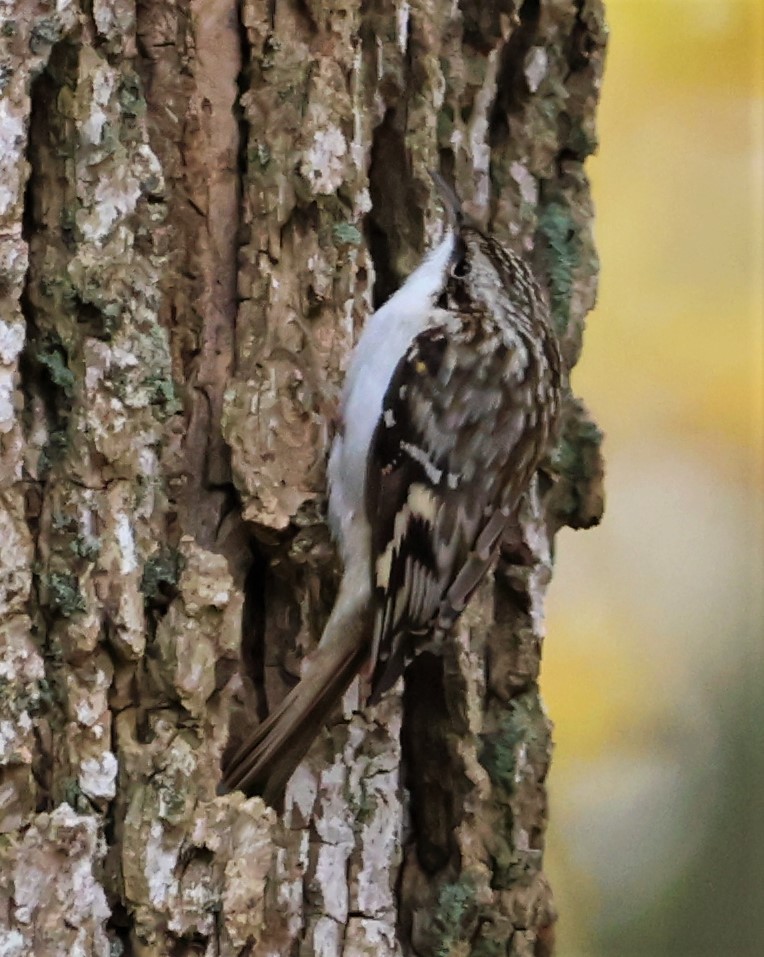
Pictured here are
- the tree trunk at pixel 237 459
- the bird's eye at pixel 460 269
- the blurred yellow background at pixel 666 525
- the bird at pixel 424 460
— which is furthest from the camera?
the blurred yellow background at pixel 666 525

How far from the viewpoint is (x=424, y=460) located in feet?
3.55

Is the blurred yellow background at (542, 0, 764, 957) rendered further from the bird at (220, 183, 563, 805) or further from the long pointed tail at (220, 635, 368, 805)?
the long pointed tail at (220, 635, 368, 805)

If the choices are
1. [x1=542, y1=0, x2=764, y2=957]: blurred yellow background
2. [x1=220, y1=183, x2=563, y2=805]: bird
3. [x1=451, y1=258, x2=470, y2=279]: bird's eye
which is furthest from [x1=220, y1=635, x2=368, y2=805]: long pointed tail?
[x1=542, y1=0, x2=764, y2=957]: blurred yellow background

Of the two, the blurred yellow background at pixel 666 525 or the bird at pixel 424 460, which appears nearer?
the bird at pixel 424 460

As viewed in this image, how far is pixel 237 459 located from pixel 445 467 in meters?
0.27

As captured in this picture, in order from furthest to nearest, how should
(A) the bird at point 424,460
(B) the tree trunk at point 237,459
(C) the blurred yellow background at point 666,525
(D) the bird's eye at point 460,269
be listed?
(C) the blurred yellow background at point 666,525
(D) the bird's eye at point 460,269
(A) the bird at point 424,460
(B) the tree trunk at point 237,459

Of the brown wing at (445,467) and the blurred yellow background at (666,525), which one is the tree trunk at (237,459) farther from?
the blurred yellow background at (666,525)

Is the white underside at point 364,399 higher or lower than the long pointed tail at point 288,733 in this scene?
higher

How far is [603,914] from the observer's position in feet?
4.66

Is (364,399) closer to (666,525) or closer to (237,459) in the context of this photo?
(237,459)

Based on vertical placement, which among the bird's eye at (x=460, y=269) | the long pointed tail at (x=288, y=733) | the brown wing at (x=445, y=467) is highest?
the bird's eye at (x=460, y=269)

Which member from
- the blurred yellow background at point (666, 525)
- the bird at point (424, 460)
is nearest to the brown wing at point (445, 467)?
the bird at point (424, 460)

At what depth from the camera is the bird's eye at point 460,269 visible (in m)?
1.08

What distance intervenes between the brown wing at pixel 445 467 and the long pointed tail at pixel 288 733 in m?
0.06
